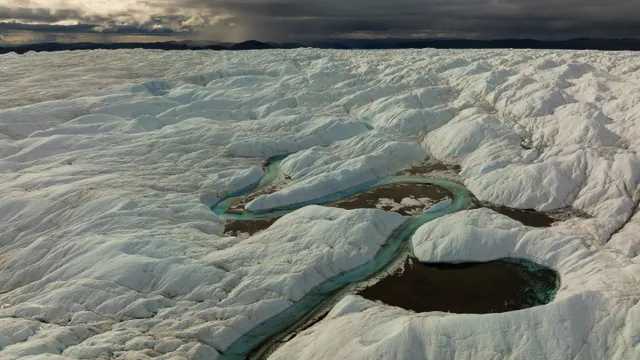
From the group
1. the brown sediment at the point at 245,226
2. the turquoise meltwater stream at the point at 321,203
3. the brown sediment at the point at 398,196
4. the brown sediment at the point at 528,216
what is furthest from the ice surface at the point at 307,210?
the brown sediment at the point at 398,196

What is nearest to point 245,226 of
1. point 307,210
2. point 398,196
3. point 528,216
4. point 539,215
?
point 307,210

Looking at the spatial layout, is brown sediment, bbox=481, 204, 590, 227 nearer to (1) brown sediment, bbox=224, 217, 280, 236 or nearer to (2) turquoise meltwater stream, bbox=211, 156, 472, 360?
(2) turquoise meltwater stream, bbox=211, 156, 472, 360

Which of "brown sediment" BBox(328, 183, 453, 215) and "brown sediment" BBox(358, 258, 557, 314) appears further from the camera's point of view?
"brown sediment" BBox(328, 183, 453, 215)

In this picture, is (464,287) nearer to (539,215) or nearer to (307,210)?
(539,215)

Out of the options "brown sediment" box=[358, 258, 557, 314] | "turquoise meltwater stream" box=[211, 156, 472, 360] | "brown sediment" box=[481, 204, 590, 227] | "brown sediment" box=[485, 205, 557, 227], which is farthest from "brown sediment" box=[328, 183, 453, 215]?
"brown sediment" box=[358, 258, 557, 314]

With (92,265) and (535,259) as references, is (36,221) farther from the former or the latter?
(535,259)

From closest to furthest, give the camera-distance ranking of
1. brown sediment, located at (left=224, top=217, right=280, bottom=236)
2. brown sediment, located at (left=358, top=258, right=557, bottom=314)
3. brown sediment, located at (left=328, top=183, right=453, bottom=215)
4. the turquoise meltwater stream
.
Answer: the turquoise meltwater stream < brown sediment, located at (left=358, top=258, right=557, bottom=314) < brown sediment, located at (left=224, top=217, right=280, bottom=236) < brown sediment, located at (left=328, top=183, right=453, bottom=215)

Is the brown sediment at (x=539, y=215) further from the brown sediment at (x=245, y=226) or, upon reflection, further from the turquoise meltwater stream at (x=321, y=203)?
the brown sediment at (x=245, y=226)
